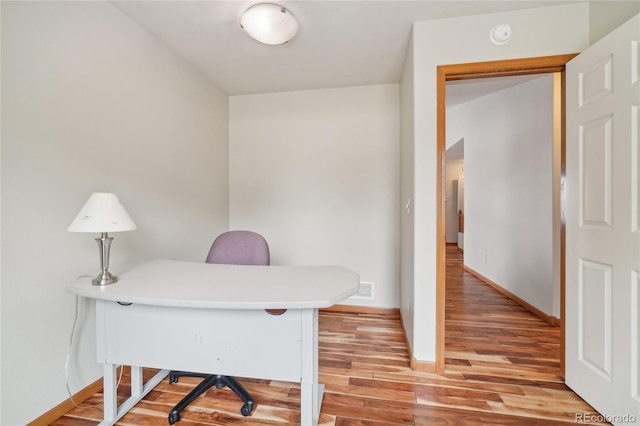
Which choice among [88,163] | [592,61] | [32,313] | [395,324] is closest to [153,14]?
[88,163]

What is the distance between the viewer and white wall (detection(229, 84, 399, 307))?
284 cm

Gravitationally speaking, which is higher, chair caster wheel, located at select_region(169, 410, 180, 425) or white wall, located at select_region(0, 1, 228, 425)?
white wall, located at select_region(0, 1, 228, 425)

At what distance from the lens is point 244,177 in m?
3.14

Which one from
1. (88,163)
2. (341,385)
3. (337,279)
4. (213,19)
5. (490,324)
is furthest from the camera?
(490,324)

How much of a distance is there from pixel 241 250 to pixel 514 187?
330 cm

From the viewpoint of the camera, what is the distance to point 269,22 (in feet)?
5.35

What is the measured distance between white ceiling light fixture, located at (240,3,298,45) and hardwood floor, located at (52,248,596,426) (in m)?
2.34

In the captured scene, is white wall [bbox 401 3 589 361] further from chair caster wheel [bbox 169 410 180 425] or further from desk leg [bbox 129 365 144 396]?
desk leg [bbox 129 365 144 396]

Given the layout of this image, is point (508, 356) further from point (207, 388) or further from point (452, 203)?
point (452, 203)

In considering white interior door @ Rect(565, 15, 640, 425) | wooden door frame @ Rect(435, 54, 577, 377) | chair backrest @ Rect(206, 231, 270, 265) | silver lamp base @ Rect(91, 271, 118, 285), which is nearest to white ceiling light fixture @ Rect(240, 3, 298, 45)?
wooden door frame @ Rect(435, 54, 577, 377)

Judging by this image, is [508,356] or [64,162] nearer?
[64,162]

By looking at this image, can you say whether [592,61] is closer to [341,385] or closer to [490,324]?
[490,324]

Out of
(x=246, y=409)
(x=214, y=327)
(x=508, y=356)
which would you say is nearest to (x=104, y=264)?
(x=214, y=327)

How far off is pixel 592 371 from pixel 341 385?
4.78 feet
